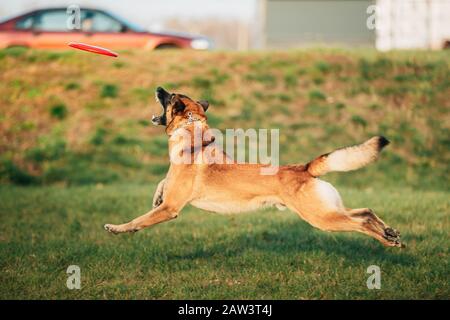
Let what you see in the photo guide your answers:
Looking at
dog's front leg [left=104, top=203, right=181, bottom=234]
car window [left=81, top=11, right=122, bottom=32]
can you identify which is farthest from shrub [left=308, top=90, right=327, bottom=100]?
dog's front leg [left=104, top=203, right=181, bottom=234]

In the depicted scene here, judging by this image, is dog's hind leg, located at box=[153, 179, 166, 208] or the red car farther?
the red car

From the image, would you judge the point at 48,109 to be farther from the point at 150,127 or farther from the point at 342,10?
the point at 342,10

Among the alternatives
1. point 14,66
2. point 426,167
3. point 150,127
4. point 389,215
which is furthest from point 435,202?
point 14,66

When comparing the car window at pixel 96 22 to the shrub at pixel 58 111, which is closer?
the shrub at pixel 58 111

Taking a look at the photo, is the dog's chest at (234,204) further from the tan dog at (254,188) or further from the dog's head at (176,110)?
the dog's head at (176,110)

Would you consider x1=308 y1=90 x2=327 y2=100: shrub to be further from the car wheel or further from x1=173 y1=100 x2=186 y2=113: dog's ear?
x1=173 y1=100 x2=186 y2=113: dog's ear

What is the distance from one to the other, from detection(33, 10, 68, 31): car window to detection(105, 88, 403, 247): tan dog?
41.6 ft

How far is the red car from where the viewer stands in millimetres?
17852

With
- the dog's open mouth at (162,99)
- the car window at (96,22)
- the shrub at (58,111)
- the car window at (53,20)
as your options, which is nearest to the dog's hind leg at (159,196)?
the dog's open mouth at (162,99)

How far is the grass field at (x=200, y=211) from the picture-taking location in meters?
6.57

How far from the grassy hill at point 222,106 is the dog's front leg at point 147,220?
786 centimetres

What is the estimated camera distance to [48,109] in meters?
16.1

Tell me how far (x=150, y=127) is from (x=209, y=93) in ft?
6.10

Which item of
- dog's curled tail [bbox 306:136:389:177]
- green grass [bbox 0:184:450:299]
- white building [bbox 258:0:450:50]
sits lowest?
green grass [bbox 0:184:450:299]
